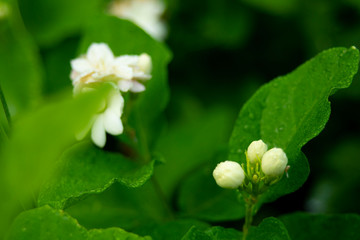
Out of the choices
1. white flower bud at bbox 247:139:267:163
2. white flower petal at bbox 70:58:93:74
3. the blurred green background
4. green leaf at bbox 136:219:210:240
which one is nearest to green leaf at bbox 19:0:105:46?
the blurred green background

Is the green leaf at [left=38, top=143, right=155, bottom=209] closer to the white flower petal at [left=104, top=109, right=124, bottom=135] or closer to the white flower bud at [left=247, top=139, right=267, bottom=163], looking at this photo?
the white flower petal at [left=104, top=109, right=124, bottom=135]

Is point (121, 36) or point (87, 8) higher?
point (121, 36)

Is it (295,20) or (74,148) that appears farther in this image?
(295,20)

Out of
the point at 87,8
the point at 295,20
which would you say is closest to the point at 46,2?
the point at 87,8

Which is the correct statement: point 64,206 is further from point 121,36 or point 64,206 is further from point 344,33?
point 344,33

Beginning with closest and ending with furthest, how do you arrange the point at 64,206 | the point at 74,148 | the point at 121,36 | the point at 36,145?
1. the point at 36,145
2. the point at 64,206
3. the point at 74,148
4. the point at 121,36

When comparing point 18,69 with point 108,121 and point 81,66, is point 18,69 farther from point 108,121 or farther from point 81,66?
point 108,121

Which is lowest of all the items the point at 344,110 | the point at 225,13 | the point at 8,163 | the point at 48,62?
the point at 48,62
